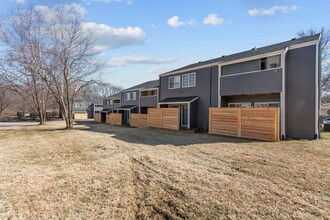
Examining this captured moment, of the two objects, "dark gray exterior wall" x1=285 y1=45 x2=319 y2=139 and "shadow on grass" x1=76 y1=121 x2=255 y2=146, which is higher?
"dark gray exterior wall" x1=285 y1=45 x2=319 y2=139

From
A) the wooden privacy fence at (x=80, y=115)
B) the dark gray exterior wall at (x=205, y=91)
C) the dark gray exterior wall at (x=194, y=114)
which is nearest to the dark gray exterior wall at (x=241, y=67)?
the dark gray exterior wall at (x=205, y=91)

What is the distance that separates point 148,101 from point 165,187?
23605 mm

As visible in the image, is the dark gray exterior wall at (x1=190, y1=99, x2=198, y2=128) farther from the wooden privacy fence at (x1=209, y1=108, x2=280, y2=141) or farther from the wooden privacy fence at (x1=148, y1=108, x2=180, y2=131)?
the wooden privacy fence at (x1=209, y1=108, x2=280, y2=141)

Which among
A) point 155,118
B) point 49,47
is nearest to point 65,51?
point 49,47

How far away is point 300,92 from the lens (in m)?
12.8

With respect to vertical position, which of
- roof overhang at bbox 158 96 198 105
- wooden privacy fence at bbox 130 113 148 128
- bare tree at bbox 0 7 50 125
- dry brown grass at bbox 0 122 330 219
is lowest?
dry brown grass at bbox 0 122 330 219

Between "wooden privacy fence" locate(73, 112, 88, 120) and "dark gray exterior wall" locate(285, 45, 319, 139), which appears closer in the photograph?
"dark gray exterior wall" locate(285, 45, 319, 139)

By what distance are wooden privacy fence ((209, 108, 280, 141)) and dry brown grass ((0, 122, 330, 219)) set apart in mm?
3717

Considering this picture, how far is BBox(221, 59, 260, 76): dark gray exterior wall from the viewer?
49.4 feet

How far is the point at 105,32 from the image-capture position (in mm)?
18688

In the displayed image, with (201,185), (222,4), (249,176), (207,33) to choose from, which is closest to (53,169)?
(201,185)

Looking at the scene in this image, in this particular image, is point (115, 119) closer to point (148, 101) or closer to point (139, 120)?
point (148, 101)

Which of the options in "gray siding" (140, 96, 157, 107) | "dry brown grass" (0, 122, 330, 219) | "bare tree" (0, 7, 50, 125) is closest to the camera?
"dry brown grass" (0, 122, 330, 219)

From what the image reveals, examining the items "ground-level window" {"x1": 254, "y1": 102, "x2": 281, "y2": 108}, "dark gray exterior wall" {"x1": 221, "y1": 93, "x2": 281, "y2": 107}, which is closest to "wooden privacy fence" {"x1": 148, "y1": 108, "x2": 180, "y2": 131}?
"dark gray exterior wall" {"x1": 221, "y1": 93, "x2": 281, "y2": 107}
